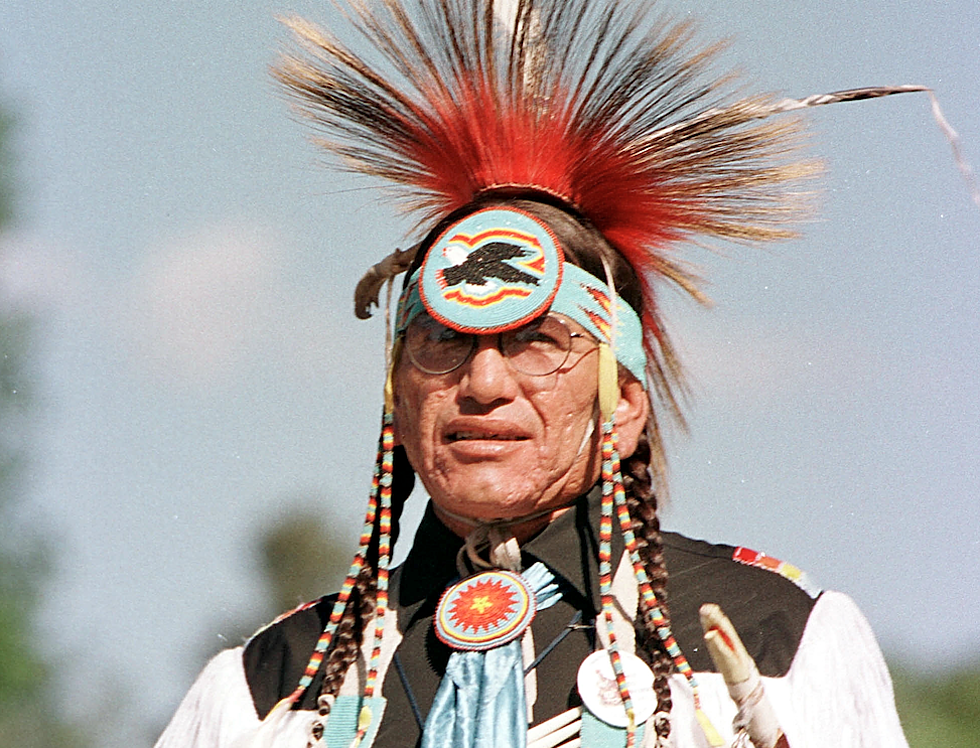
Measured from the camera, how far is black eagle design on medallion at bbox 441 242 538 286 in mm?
3287

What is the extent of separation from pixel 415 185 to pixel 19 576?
3.07m

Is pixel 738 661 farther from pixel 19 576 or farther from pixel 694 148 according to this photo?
pixel 19 576

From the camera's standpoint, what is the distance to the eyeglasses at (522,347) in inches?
130

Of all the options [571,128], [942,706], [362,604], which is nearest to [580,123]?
[571,128]

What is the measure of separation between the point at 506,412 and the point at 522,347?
13 cm

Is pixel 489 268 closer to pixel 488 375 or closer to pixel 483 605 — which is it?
pixel 488 375

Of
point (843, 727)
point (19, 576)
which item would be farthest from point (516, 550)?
point (19, 576)

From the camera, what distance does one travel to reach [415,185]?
3.72m

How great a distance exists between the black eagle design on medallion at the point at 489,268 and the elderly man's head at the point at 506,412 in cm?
2

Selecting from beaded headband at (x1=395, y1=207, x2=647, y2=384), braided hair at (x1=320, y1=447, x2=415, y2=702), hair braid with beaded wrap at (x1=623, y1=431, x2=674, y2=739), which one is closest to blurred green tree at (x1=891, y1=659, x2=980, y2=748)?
hair braid with beaded wrap at (x1=623, y1=431, x2=674, y2=739)

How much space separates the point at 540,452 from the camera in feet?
10.7

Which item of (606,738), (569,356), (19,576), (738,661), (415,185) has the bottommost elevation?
(19,576)

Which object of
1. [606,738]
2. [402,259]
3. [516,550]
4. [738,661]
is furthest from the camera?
[402,259]

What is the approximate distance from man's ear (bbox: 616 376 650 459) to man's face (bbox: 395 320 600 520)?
9 cm
